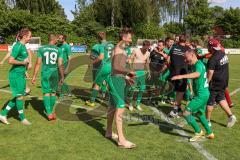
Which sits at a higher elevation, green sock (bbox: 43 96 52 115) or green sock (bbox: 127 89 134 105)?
green sock (bbox: 43 96 52 115)

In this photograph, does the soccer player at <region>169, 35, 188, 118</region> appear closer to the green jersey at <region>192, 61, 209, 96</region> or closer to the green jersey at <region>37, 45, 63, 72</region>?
the green jersey at <region>192, 61, 209, 96</region>

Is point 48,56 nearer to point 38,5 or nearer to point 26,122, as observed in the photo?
point 26,122

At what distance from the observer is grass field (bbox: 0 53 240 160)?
19.0 ft

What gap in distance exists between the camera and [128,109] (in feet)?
30.0

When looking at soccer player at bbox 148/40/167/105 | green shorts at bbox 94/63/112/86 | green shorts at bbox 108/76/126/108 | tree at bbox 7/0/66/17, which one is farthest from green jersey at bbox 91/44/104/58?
tree at bbox 7/0/66/17

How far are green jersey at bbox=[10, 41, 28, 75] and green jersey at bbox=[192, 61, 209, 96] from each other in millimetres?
3363

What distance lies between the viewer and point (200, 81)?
21.0ft

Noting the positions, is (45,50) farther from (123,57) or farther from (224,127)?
(224,127)

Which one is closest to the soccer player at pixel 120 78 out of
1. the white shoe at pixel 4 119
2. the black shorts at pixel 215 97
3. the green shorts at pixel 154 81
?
the black shorts at pixel 215 97

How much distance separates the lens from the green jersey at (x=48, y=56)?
24.9 feet

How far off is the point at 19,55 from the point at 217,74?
4.02 meters

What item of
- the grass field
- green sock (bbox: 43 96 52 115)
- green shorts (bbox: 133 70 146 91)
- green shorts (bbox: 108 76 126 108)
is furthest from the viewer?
green shorts (bbox: 133 70 146 91)

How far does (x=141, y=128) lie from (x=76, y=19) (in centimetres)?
5001

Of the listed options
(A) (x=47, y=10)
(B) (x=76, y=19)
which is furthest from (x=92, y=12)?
(A) (x=47, y=10)
